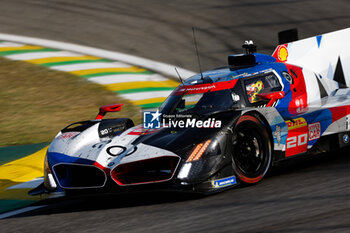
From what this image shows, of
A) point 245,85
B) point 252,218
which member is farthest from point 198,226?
point 245,85

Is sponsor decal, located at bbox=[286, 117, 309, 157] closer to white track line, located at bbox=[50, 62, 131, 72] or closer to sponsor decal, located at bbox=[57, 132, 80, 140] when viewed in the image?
sponsor decal, located at bbox=[57, 132, 80, 140]

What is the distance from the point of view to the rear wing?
7602mm

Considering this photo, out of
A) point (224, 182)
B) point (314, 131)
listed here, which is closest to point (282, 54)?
point (314, 131)

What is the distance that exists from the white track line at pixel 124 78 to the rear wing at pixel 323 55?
4.61 meters

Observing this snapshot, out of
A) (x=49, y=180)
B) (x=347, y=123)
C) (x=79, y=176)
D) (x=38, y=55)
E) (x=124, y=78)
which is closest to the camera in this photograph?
(x=79, y=176)

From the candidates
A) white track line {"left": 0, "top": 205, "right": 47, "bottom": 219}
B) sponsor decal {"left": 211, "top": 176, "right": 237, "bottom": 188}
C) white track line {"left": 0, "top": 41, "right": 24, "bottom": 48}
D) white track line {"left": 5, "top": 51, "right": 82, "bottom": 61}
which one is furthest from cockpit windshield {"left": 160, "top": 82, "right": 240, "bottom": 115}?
white track line {"left": 0, "top": 41, "right": 24, "bottom": 48}

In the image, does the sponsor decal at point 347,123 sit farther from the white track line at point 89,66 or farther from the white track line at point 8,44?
the white track line at point 8,44

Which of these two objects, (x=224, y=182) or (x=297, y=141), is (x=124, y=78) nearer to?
(x=297, y=141)

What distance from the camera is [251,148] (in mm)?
5684

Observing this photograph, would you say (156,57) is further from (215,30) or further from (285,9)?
(285,9)

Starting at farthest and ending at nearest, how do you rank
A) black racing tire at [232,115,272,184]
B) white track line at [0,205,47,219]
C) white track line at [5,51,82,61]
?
white track line at [5,51,82,61] → white track line at [0,205,47,219] → black racing tire at [232,115,272,184]

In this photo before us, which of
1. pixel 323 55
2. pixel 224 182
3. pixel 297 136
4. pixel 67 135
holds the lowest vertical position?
pixel 224 182

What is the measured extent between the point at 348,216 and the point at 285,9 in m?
12.6

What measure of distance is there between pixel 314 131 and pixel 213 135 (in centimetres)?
134
